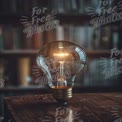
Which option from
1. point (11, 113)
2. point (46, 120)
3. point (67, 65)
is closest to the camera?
point (46, 120)

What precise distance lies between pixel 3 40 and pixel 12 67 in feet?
0.68

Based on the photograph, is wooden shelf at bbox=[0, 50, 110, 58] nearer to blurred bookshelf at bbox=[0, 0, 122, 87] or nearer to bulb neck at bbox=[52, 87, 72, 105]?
blurred bookshelf at bbox=[0, 0, 122, 87]

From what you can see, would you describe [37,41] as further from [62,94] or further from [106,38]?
[62,94]

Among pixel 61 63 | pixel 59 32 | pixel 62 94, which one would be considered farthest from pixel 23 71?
pixel 62 94

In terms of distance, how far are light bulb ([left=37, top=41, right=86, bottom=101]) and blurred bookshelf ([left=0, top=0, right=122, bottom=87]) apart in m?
0.91

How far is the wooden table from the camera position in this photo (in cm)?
123

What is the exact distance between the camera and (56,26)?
244 cm

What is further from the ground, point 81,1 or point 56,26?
point 81,1

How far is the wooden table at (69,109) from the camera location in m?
1.23

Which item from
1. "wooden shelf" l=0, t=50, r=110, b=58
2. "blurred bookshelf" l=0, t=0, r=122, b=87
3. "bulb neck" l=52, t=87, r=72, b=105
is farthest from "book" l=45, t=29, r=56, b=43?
"bulb neck" l=52, t=87, r=72, b=105

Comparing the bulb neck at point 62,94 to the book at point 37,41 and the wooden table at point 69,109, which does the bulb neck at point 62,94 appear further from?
the book at point 37,41

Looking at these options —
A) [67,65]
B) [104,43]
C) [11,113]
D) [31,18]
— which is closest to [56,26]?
[31,18]

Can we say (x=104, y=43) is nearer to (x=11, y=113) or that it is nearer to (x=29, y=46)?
(x=29, y=46)

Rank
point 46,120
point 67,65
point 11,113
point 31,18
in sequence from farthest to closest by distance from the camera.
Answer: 1. point 31,18
2. point 67,65
3. point 11,113
4. point 46,120
